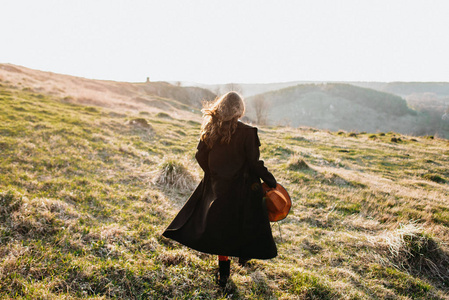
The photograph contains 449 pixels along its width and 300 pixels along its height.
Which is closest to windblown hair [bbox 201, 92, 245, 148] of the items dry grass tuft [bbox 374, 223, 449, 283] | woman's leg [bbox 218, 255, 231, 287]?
woman's leg [bbox 218, 255, 231, 287]

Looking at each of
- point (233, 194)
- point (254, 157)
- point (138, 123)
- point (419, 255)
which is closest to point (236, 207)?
point (233, 194)

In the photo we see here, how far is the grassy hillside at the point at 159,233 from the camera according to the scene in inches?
120

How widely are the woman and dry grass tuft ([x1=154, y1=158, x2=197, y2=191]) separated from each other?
4097 mm

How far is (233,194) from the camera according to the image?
9.91 ft

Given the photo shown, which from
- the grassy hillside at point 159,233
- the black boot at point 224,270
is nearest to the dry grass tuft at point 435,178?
the grassy hillside at point 159,233

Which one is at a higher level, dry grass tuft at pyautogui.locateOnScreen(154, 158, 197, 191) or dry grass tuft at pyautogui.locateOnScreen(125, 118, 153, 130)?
dry grass tuft at pyautogui.locateOnScreen(125, 118, 153, 130)

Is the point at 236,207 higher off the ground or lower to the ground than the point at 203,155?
lower

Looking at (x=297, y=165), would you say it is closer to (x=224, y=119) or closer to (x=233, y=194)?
(x=233, y=194)

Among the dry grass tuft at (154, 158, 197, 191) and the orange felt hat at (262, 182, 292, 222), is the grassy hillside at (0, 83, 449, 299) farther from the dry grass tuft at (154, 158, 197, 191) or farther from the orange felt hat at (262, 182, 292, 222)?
the orange felt hat at (262, 182, 292, 222)

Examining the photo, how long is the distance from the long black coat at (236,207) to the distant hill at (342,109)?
127835 millimetres

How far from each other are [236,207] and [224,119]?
115 centimetres

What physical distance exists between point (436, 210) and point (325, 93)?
181897 millimetres

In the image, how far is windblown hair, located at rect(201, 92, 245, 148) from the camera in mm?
2979

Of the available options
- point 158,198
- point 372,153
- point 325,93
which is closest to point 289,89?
point 325,93
